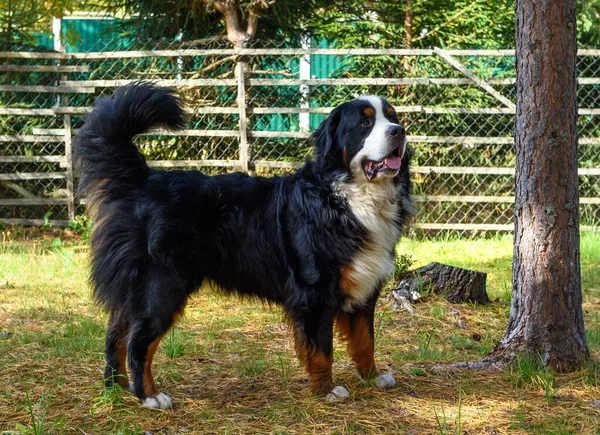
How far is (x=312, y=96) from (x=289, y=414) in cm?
518

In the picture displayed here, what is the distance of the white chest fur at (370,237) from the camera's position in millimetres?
3320

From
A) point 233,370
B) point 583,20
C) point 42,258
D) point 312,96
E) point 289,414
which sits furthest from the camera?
point 583,20

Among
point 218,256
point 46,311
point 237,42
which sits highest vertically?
point 237,42

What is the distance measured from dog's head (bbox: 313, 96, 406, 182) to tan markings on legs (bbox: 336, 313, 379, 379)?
0.73 metres

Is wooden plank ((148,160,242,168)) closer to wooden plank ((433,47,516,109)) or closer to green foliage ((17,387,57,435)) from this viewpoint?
wooden plank ((433,47,516,109))

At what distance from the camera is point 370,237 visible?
3.36 meters

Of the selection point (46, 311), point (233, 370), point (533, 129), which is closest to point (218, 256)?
point (233, 370)

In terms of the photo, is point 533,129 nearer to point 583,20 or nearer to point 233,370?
point 233,370

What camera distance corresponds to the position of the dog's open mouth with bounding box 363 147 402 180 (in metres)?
3.31

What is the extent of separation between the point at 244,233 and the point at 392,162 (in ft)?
2.69

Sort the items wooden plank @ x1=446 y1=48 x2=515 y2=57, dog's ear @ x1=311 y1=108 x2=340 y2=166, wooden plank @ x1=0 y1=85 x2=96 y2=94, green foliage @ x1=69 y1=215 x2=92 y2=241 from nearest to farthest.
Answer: dog's ear @ x1=311 y1=108 x2=340 y2=166, wooden plank @ x1=446 y1=48 x2=515 y2=57, wooden plank @ x1=0 y1=85 x2=96 y2=94, green foliage @ x1=69 y1=215 x2=92 y2=241

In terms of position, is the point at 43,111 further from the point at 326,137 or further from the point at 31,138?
the point at 326,137

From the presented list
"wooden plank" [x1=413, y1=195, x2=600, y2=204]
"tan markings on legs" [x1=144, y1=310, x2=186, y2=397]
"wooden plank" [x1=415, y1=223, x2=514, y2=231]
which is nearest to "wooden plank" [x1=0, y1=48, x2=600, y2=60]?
"wooden plank" [x1=413, y1=195, x2=600, y2=204]

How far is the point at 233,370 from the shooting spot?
12.4 ft
